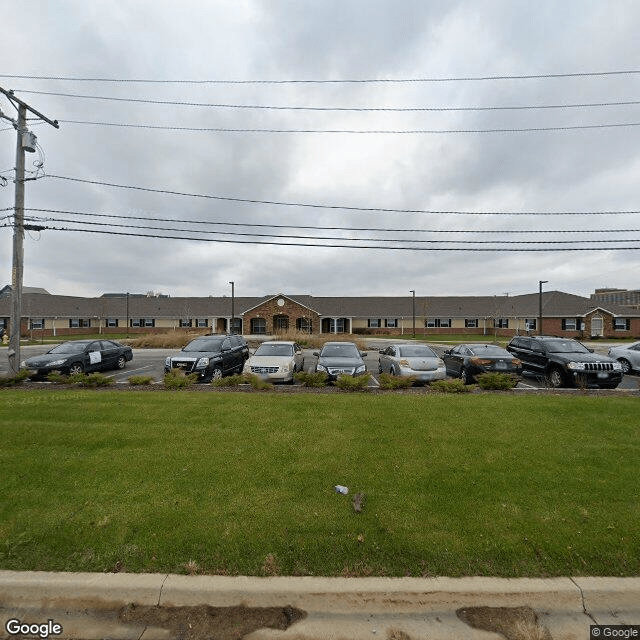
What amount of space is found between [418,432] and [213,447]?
3240 millimetres

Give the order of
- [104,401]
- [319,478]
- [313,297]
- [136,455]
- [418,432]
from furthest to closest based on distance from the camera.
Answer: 1. [313,297]
2. [104,401]
3. [418,432]
4. [136,455]
5. [319,478]

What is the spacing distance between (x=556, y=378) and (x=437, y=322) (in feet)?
139

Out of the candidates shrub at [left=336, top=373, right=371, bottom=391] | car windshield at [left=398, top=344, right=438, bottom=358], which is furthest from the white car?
car windshield at [left=398, top=344, right=438, bottom=358]

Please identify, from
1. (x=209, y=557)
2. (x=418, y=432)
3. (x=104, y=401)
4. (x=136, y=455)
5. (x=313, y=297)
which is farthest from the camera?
(x=313, y=297)

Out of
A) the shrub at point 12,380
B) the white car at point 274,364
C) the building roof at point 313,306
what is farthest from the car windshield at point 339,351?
the building roof at point 313,306

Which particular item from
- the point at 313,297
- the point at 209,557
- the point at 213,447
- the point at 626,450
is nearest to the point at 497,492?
the point at 626,450

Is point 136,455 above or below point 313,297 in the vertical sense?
below

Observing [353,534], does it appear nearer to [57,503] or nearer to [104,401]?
[57,503]

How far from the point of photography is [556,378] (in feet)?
36.3

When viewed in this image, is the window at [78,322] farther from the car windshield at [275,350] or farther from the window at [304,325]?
the car windshield at [275,350]

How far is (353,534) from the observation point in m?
3.38

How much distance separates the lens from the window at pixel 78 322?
49.9 metres

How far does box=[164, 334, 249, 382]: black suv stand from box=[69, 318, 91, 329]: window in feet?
154

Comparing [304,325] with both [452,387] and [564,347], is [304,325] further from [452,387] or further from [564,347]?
[452,387]
